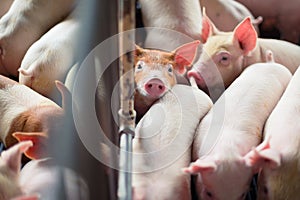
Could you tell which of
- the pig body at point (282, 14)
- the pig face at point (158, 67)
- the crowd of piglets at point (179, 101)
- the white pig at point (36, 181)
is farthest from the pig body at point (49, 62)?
the pig body at point (282, 14)

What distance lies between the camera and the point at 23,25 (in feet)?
4.27

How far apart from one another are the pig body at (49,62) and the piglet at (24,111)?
2cm

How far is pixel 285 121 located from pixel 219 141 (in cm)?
12

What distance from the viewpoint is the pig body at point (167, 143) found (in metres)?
0.97

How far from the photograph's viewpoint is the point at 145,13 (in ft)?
4.64

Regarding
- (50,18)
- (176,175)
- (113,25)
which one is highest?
(113,25)

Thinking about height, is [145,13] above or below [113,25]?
below

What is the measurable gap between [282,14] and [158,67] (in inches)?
20.2

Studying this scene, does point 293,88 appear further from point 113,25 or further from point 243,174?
point 113,25

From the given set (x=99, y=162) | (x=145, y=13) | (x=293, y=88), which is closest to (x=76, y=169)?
(x=99, y=162)

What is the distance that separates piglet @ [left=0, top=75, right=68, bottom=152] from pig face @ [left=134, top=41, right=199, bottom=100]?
15cm

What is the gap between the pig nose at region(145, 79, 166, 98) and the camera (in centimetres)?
112

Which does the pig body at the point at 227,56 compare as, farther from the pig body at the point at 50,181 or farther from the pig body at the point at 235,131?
the pig body at the point at 50,181

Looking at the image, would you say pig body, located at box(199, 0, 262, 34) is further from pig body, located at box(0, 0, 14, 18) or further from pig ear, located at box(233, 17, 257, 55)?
pig body, located at box(0, 0, 14, 18)
